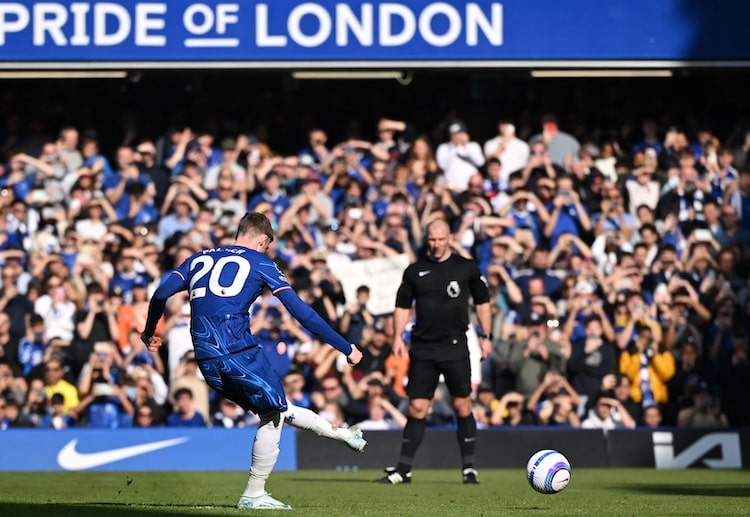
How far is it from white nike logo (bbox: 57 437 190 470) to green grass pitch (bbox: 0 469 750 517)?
0.83 m

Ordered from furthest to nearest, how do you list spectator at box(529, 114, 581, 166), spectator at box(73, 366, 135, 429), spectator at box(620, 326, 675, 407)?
spectator at box(529, 114, 581, 166) → spectator at box(620, 326, 675, 407) → spectator at box(73, 366, 135, 429)

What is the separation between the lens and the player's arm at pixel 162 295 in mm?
10055

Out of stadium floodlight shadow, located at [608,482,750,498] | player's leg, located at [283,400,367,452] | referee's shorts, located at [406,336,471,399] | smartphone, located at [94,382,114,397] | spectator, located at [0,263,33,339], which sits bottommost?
stadium floodlight shadow, located at [608,482,750,498]

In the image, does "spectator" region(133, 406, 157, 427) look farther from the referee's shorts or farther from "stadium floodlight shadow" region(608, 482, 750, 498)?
"stadium floodlight shadow" region(608, 482, 750, 498)

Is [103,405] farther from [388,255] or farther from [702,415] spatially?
[702,415]

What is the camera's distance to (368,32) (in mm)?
19359

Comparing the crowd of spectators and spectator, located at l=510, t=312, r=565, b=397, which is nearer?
the crowd of spectators

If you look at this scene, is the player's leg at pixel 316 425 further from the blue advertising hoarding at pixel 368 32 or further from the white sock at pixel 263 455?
the blue advertising hoarding at pixel 368 32

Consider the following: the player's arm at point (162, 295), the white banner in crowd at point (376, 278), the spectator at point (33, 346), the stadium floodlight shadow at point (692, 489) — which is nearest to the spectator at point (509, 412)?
the white banner in crowd at point (376, 278)

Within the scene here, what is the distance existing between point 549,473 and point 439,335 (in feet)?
11.0

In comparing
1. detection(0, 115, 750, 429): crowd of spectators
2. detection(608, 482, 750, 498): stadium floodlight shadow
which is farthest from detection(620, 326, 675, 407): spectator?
detection(608, 482, 750, 498): stadium floodlight shadow

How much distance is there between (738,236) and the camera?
20031mm

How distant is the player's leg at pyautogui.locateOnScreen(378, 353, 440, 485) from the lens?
13875 mm

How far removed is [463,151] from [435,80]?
164 cm
